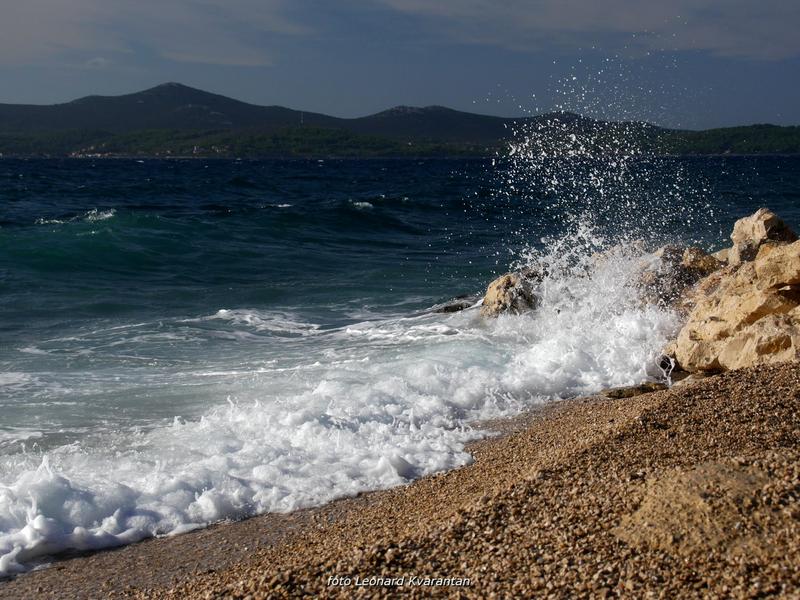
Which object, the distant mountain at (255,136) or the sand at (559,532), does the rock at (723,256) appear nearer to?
the sand at (559,532)

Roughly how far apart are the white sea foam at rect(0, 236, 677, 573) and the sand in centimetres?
32

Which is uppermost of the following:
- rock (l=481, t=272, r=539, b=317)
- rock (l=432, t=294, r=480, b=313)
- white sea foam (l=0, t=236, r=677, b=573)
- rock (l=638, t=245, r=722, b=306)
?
rock (l=638, t=245, r=722, b=306)

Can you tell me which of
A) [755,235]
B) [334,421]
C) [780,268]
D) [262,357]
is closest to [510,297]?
[755,235]

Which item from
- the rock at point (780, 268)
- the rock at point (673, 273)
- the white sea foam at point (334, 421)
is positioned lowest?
the white sea foam at point (334, 421)

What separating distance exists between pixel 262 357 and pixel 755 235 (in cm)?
614

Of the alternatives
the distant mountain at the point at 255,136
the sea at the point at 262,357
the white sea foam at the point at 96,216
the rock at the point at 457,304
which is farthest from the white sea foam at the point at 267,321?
the distant mountain at the point at 255,136

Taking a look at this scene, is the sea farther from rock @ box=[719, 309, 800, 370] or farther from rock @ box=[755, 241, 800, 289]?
rock @ box=[755, 241, 800, 289]

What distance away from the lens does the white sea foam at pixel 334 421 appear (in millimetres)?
6090

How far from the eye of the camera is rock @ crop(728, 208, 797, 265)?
1107 cm

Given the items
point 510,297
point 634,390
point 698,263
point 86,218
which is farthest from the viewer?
point 86,218

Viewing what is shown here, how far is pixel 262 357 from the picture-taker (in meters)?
10.8

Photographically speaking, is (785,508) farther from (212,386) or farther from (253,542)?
(212,386)

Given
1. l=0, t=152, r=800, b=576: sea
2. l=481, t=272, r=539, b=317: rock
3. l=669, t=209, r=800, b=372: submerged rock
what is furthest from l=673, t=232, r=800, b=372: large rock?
l=481, t=272, r=539, b=317: rock

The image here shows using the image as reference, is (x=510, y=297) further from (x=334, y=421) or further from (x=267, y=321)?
(x=334, y=421)
